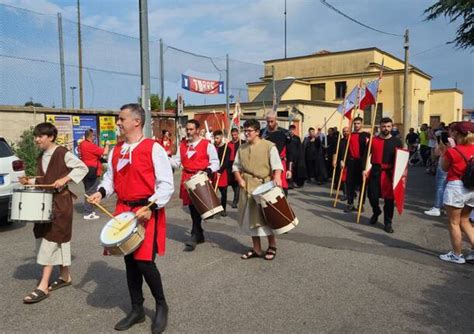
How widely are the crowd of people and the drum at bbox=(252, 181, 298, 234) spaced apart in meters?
0.19

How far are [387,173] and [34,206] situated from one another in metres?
5.58

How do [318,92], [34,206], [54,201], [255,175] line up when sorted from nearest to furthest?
[34,206]
[54,201]
[255,175]
[318,92]

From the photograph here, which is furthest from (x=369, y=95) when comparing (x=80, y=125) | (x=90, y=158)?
(x=80, y=125)

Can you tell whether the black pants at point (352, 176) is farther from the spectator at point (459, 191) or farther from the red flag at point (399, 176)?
the spectator at point (459, 191)

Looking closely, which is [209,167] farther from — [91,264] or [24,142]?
[24,142]

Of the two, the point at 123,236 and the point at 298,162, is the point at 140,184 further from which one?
the point at 298,162

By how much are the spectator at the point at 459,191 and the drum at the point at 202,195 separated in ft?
9.85

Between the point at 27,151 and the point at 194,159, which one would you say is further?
the point at 27,151

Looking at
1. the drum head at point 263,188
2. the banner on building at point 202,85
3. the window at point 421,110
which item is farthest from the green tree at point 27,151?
the window at point 421,110

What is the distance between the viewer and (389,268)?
548 cm

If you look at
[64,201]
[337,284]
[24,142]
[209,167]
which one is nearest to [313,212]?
[209,167]

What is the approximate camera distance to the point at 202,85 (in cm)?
1750

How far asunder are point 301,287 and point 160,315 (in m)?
1.68

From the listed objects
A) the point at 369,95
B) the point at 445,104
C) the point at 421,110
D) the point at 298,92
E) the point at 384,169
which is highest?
the point at 298,92
